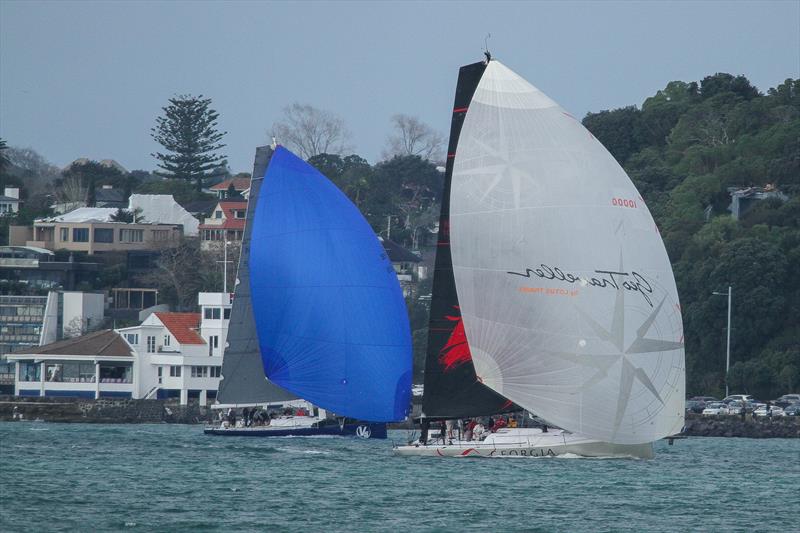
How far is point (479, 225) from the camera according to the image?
35.3m

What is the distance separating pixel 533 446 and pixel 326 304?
8.80 metres

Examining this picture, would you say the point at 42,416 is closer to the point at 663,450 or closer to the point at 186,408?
the point at 186,408

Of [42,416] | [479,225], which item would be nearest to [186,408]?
[42,416]

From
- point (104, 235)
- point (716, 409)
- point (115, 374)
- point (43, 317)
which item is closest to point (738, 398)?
point (716, 409)

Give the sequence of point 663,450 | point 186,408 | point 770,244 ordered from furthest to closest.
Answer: point 770,244 → point 186,408 → point 663,450

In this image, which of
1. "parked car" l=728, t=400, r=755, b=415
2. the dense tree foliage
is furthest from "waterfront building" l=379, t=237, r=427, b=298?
"parked car" l=728, t=400, r=755, b=415

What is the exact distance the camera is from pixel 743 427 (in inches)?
2344

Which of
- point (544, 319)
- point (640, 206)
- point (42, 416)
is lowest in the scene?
point (42, 416)

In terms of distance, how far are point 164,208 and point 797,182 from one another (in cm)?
4526

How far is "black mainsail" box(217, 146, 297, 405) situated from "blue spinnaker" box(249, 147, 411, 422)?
2.49 metres

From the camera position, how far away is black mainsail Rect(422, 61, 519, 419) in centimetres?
3666

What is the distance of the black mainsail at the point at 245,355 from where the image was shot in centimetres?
4822

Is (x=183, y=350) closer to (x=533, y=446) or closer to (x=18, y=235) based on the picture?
(x=533, y=446)

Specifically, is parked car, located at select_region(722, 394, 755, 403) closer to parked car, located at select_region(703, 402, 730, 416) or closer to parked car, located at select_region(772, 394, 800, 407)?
parked car, located at select_region(772, 394, 800, 407)
